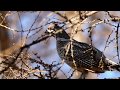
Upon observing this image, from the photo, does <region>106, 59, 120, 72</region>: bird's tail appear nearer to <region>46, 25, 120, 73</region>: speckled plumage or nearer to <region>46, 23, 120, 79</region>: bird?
<region>46, 23, 120, 79</region>: bird

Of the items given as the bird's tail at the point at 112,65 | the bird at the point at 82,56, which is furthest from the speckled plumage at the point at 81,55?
the bird's tail at the point at 112,65

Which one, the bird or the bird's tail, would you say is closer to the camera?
the bird's tail

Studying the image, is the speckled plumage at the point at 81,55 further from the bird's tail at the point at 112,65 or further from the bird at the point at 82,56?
the bird's tail at the point at 112,65

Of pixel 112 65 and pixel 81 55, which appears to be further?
pixel 81 55

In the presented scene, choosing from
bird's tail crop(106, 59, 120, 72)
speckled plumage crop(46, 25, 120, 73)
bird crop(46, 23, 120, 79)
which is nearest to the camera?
bird's tail crop(106, 59, 120, 72)

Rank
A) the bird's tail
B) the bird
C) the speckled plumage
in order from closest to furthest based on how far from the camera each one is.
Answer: the bird's tail
the bird
the speckled plumage

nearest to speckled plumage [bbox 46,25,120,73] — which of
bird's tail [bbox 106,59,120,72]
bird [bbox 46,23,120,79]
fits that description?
bird [bbox 46,23,120,79]

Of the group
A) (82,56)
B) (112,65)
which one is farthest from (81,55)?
(112,65)

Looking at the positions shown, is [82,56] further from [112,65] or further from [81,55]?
[112,65]
